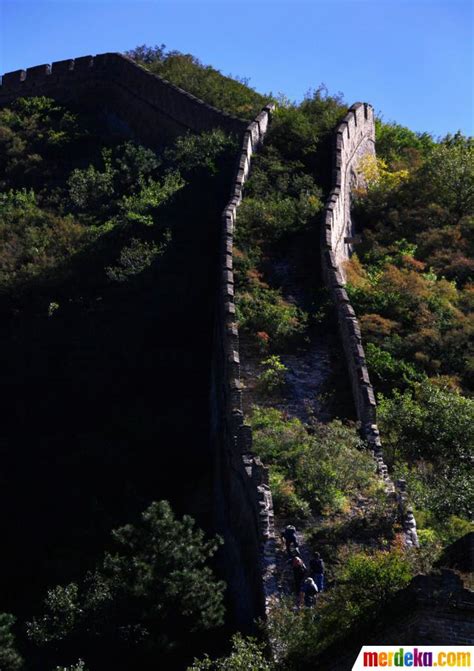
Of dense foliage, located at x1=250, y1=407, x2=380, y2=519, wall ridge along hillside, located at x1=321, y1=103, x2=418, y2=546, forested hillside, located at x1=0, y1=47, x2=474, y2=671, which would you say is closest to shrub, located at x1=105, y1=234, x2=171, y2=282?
forested hillside, located at x1=0, y1=47, x2=474, y2=671

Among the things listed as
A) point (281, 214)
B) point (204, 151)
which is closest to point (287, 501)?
point (281, 214)

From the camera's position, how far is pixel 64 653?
874 inches

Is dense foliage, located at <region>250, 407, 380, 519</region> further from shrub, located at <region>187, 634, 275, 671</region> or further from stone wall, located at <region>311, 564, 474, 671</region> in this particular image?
stone wall, located at <region>311, 564, 474, 671</region>

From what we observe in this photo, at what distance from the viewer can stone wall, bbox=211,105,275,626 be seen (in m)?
23.1

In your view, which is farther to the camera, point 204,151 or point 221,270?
point 204,151

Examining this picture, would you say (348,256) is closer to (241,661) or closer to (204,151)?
(204,151)

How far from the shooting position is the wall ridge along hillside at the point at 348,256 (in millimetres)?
26078

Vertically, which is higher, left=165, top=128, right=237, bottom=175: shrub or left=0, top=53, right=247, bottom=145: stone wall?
left=0, top=53, right=247, bottom=145: stone wall

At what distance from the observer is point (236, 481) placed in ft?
84.3

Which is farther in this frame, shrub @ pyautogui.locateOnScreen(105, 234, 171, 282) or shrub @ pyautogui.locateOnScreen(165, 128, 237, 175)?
shrub @ pyautogui.locateOnScreen(165, 128, 237, 175)

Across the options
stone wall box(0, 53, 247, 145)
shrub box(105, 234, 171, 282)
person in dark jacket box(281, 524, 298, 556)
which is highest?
stone wall box(0, 53, 247, 145)

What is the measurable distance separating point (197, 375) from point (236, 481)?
691 centimetres

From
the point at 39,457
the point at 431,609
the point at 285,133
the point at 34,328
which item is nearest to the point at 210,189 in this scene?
the point at 285,133

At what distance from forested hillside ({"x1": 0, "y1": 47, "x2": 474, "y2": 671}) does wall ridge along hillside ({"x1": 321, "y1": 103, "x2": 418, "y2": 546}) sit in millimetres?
297
